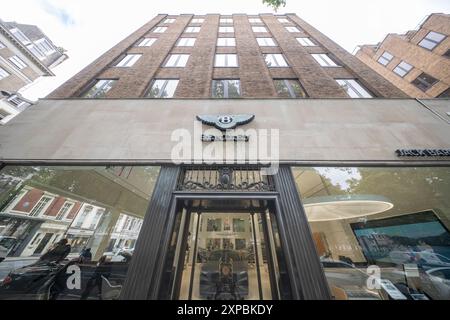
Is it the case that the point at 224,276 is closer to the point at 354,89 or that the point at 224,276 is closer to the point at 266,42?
the point at 354,89

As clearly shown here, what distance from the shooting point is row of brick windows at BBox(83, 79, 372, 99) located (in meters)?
8.06

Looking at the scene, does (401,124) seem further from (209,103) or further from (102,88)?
(102,88)

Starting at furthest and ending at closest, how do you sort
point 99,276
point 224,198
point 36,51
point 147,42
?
point 36,51 < point 147,42 < point 224,198 < point 99,276

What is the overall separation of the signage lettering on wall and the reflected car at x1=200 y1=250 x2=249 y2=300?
602 centimetres

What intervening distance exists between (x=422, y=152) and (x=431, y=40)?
21.1m

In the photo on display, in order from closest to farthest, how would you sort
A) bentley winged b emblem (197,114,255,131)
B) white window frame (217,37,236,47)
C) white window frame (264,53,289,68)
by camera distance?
bentley winged b emblem (197,114,255,131) < white window frame (264,53,289,68) < white window frame (217,37,236,47)

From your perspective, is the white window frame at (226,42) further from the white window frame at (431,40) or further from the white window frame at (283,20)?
the white window frame at (431,40)

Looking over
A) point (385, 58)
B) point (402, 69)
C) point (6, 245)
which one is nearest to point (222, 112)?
point (6, 245)

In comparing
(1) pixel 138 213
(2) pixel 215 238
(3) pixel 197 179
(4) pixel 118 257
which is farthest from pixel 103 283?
(3) pixel 197 179

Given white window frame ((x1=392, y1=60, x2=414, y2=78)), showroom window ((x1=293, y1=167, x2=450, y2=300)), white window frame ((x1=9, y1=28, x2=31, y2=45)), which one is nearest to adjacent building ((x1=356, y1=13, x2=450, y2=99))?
white window frame ((x1=392, y1=60, x2=414, y2=78))

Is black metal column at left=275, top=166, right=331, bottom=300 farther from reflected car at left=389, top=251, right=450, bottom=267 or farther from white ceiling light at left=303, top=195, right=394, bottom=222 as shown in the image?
reflected car at left=389, top=251, right=450, bottom=267

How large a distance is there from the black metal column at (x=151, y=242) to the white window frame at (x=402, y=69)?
89.2ft

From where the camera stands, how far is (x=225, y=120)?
6352mm

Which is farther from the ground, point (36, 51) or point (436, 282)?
point (36, 51)
